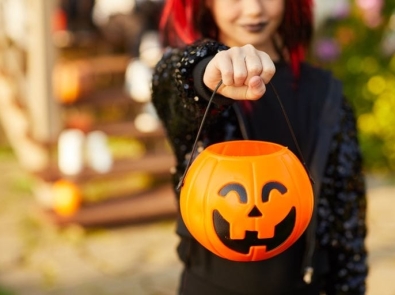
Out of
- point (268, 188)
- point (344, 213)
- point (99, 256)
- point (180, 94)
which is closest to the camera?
point (268, 188)

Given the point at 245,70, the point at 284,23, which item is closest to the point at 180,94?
the point at 245,70

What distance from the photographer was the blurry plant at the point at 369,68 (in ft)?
21.3

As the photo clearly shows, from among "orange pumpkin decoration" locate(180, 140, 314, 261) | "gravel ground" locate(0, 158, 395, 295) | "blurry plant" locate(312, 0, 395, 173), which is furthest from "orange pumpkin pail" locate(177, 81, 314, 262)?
"blurry plant" locate(312, 0, 395, 173)

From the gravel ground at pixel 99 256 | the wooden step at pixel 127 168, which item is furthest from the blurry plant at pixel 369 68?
the wooden step at pixel 127 168

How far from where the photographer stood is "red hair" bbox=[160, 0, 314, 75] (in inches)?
73.3

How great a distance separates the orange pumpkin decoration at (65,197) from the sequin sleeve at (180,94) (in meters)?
3.27

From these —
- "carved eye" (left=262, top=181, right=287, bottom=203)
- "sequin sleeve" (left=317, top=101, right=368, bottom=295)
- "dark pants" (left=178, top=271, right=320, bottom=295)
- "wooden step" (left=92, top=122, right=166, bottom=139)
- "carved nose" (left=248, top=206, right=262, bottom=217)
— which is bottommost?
"wooden step" (left=92, top=122, right=166, bottom=139)

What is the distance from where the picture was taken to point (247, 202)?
1.36 meters

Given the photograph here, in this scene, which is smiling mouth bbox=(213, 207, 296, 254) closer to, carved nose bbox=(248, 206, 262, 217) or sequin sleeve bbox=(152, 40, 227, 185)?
carved nose bbox=(248, 206, 262, 217)

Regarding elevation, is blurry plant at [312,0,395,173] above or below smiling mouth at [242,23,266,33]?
below

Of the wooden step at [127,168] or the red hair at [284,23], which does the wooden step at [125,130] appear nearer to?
the wooden step at [127,168]

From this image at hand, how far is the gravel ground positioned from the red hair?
100 inches

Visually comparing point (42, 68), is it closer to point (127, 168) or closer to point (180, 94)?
point (127, 168)

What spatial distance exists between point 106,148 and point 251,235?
4072 mm
